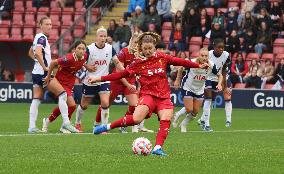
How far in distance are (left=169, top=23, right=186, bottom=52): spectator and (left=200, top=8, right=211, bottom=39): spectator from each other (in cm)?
70

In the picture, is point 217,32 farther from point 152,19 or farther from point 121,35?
point 121,35

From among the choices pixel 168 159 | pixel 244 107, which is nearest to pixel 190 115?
pixel 168 159

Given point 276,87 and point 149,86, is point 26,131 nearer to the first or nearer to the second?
point 149,86

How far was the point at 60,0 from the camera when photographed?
38.3m

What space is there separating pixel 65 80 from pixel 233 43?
13315 mm

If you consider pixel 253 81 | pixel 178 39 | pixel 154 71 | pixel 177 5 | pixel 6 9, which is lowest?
pixel 253 81

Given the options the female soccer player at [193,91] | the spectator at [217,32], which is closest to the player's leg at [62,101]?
the female soccer player at [193,91]

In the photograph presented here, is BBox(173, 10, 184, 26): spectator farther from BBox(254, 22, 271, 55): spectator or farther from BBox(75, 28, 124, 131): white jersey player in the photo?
BBox(75, 28, 124, 131): white jersey player

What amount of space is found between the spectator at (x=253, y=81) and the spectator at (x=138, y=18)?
4774 millimetres

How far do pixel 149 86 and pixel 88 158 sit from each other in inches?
76.6

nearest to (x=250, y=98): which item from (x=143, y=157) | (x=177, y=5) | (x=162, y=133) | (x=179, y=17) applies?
(x=179, y=17)

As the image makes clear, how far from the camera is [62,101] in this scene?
63.0ft

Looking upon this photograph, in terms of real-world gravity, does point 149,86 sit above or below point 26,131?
above

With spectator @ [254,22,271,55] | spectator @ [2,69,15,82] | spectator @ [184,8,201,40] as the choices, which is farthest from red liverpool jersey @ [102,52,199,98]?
spectator @ [2,69,15,82]
